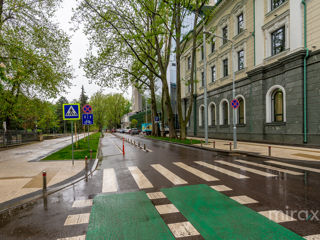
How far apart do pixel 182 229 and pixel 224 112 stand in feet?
76.0

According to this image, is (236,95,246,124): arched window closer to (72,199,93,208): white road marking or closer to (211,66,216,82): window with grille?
(211,66,216,82): window with grille

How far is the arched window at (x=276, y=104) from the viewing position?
16.5 metres

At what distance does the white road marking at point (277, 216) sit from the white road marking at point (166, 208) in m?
1.79

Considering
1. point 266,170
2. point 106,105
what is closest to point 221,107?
point 266,170

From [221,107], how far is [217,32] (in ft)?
32.7

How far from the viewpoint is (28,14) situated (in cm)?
1514

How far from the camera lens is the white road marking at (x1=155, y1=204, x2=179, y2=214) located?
164 inches

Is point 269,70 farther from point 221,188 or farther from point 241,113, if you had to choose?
point 221,188

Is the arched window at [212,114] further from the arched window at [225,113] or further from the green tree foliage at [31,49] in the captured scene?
the green tree foliage at [31,49]

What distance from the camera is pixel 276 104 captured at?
17.5m

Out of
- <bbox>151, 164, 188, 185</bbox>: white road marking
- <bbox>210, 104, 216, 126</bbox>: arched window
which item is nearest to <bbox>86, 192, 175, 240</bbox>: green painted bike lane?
<bbox>151, 164, 188, 185</bbox>: white road marking

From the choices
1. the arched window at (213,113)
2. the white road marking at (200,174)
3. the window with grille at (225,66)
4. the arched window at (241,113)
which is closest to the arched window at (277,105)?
the arched window at (241,113)

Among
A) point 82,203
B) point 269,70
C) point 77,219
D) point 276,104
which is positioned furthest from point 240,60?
point 77,219

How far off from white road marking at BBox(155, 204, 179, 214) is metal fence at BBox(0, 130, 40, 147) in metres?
20.6
